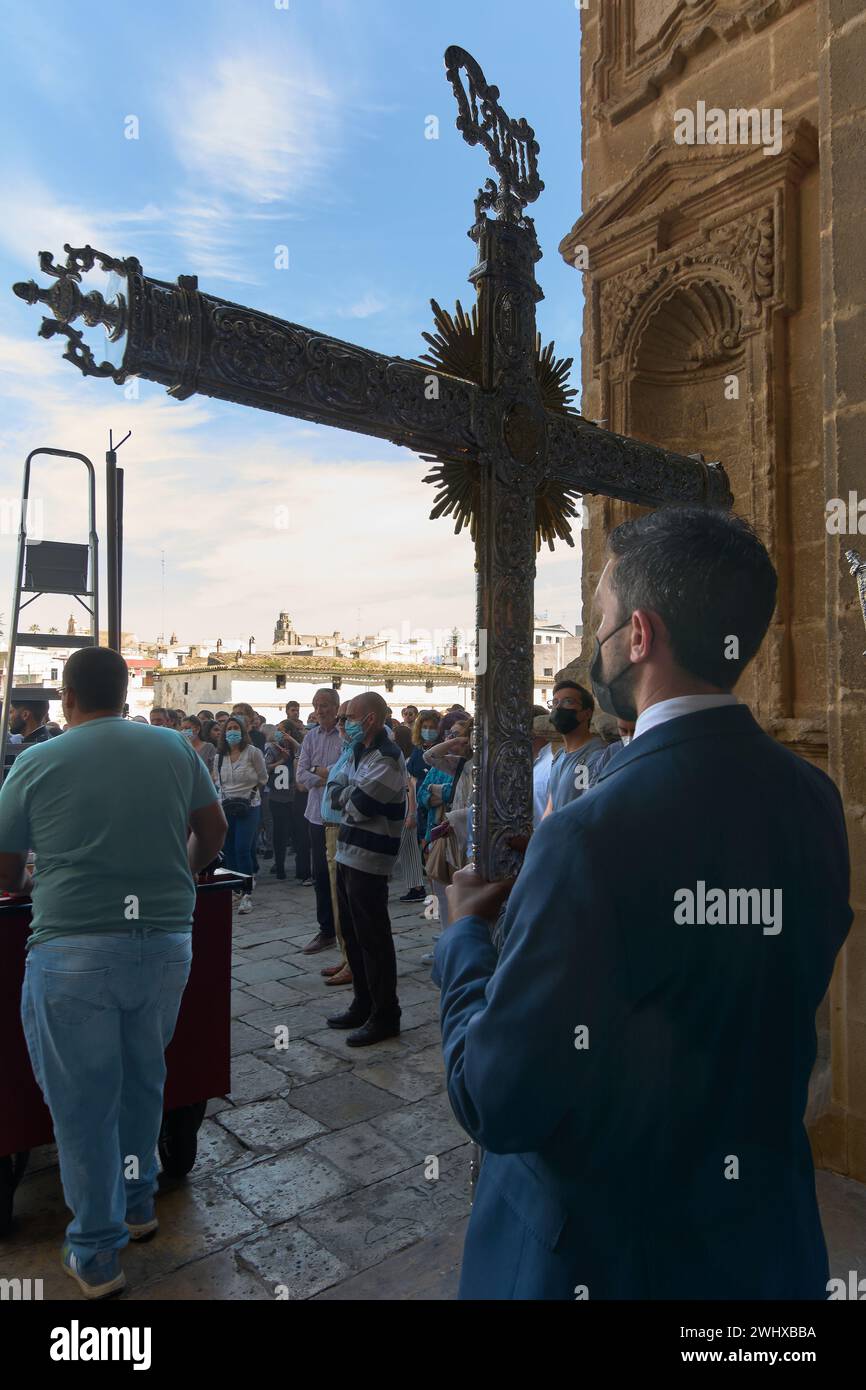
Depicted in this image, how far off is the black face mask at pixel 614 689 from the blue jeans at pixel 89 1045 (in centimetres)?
175

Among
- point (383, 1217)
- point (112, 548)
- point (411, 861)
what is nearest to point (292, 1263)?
point (383, 1217)

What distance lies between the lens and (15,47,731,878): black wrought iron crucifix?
166 cm

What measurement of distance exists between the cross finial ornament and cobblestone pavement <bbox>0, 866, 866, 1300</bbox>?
2744 mm

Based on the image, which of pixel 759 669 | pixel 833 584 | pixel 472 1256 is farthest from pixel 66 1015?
pixel 759 669

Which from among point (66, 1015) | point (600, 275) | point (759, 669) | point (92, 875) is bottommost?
point (66, 1015)

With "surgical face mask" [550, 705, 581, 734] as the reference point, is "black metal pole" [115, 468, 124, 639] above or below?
above

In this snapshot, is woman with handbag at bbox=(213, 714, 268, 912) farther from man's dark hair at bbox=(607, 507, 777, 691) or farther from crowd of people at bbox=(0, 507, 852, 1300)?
man's dark hair at bbox=(607, 507, 777, 691)

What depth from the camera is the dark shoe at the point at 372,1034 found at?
4.26 meters

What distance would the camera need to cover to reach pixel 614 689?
1.23 m

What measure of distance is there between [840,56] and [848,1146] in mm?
3594

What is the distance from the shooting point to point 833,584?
2.97 metres

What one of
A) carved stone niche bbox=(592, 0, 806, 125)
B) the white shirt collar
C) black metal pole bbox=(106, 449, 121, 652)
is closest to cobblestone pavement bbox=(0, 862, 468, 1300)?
black metal pole bbox=(106, 449, 121, 652)
